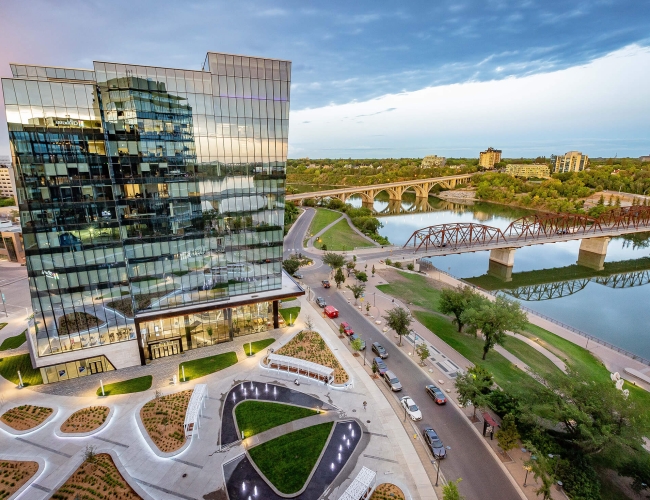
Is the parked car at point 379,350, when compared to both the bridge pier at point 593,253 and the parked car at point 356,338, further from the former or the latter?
the bridge pier at point 593,253

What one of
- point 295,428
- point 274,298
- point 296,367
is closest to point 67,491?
point 295,428

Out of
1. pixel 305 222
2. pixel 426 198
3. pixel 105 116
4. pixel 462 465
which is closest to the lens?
pixel 462 465

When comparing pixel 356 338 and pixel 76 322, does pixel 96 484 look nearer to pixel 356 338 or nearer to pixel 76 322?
pixel 76 322

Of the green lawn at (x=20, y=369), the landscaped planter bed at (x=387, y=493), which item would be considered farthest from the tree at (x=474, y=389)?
the green lawn at (x=20, y=369)

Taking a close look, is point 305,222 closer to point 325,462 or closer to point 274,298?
point 274,298

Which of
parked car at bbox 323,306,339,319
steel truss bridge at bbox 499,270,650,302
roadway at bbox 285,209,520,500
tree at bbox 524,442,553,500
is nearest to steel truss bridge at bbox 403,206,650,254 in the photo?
steel truss bridge at bbox 499,270,650,302

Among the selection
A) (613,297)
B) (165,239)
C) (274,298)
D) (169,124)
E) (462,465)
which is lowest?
(613,297)

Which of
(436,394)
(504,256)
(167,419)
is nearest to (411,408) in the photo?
(436,394)

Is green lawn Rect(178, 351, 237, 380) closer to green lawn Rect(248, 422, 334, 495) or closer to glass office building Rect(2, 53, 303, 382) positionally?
glass office building Rect(2, 53, 303, 382)
